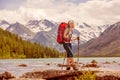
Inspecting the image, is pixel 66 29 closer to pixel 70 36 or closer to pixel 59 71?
pixel 70 36

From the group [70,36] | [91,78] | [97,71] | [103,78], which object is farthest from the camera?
[70,36]

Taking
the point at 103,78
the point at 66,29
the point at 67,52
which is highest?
the point at 66,29

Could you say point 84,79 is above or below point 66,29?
below

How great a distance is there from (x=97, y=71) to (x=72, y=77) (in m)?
1.70

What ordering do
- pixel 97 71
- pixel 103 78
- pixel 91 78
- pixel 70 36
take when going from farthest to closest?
pixel 70 36
pixel 97 71
pixel 103 78
pixel 91 78

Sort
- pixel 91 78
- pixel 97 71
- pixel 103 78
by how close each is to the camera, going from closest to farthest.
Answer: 1. pixel 91 78
2. pixel 103 78
3. pixel 97 71

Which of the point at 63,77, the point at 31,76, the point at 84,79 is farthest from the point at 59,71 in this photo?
the point at 84,79

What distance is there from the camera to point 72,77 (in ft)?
66.2

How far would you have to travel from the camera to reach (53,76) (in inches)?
811

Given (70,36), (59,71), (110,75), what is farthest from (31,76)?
(110,75)

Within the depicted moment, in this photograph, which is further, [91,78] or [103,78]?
[103,78]

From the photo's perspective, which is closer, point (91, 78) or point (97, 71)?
point (91, 78)

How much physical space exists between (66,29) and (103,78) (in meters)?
4.57

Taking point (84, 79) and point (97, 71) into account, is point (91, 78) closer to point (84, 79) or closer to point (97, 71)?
point (84, 79)
